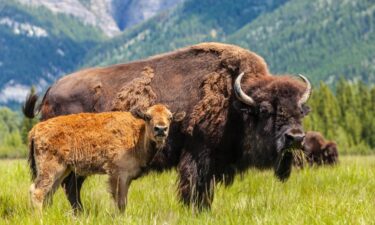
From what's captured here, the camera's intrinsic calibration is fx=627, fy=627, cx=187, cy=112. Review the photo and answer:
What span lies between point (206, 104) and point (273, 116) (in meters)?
1.11

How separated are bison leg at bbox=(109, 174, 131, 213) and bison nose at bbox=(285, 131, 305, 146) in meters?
2.29

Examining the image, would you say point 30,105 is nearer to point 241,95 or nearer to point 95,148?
point 95,148

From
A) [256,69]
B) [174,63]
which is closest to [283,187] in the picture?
[256,69]

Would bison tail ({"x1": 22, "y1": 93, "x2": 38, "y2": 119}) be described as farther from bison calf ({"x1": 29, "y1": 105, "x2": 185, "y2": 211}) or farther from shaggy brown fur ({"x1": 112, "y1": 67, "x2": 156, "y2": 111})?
bison calf ({"x1": 29, "y1": 105, "x2": 185, "y2": 211})

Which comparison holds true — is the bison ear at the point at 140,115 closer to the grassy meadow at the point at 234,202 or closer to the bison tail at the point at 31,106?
the grassy meadow at the point at 234,202

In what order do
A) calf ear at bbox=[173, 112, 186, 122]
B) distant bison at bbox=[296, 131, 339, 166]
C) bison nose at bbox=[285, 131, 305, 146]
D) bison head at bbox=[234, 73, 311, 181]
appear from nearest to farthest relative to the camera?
calf ear at bbox=[173, 112, 186, 122], bison nose at bbox=[285, 131, 305, 146], bison head at bbox=[234, 73, 311, 181], distant bison at bbox=[296, 131, 339, 166]

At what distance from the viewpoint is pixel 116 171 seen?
7.59 meters

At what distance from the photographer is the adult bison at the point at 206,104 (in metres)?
8.91

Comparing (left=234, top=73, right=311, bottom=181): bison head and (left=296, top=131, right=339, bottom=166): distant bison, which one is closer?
(left=234, top=73, right=311, bottom=181): bison head

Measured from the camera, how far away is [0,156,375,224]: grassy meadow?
6.27 meters

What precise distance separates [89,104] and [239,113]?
242 centimetres

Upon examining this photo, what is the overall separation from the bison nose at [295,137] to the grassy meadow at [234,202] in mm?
671

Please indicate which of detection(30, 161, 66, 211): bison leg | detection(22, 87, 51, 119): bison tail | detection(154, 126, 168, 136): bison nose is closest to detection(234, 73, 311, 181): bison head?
detection(154, 126, 168, 136): bison nose

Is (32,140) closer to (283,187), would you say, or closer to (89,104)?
(89,104)
